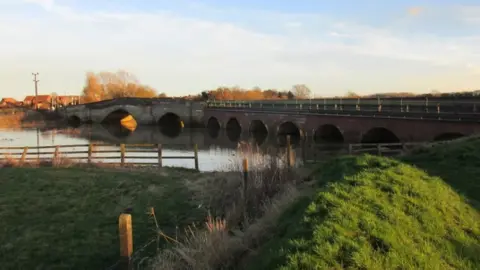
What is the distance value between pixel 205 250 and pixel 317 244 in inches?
92.3

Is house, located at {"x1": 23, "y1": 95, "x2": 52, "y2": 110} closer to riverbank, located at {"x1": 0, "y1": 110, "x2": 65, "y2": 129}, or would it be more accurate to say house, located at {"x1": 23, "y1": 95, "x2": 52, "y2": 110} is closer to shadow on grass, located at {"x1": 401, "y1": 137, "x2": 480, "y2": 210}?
riverbank, located at {"x1": 0, "y1": 110, "x2": 65, "y2": 129}

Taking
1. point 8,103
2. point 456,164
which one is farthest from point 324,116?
point 8,103

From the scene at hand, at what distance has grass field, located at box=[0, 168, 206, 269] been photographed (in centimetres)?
1009

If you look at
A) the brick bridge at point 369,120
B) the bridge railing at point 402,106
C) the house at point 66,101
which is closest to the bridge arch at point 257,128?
the brick bridge at point 369,120

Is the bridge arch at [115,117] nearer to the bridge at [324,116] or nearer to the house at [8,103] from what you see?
the bridge at [324,116]

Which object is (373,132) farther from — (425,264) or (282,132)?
(425,264)

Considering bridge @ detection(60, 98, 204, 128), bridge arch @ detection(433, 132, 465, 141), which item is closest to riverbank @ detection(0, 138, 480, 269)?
bridge arch @ detection(433, 132, 465, 141)

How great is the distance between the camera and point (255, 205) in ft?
37.6

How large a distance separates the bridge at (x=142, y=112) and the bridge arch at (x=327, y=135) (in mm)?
35357

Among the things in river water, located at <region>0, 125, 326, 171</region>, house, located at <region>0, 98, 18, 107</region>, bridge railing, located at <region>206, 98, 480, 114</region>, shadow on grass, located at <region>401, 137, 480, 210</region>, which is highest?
house, located at <region>0, 98, 18, 107</region>

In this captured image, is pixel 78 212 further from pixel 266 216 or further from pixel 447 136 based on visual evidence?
pixel 447 136

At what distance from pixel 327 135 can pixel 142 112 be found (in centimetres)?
4779

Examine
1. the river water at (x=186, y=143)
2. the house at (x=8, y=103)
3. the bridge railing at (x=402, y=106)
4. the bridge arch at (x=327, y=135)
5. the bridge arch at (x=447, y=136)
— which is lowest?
the river water at (x=186, y=143)

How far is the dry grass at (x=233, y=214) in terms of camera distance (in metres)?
7.27
